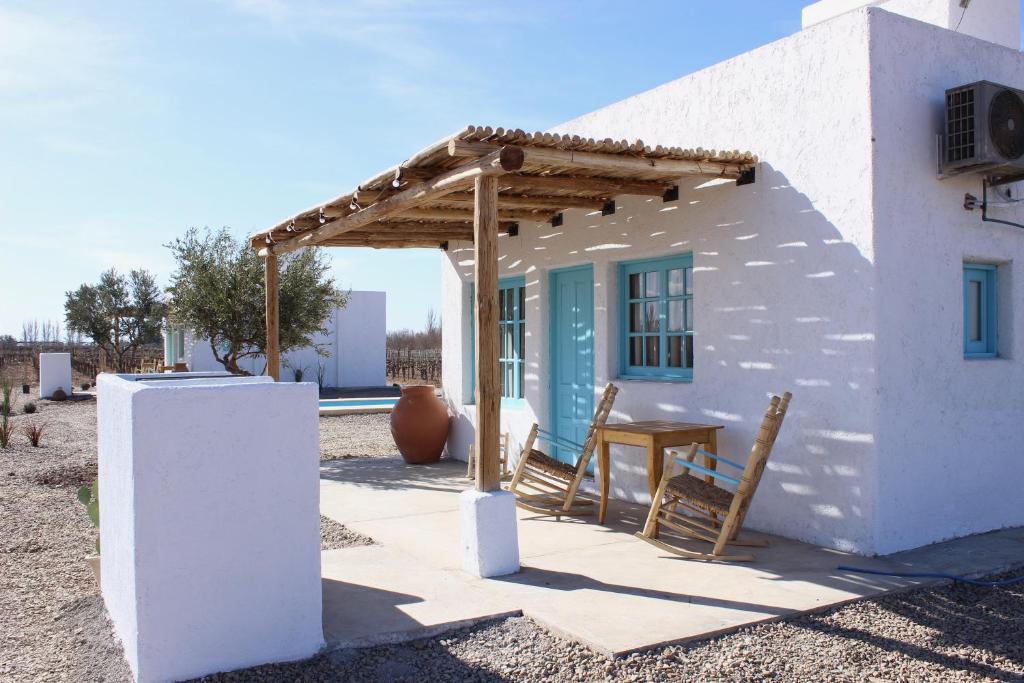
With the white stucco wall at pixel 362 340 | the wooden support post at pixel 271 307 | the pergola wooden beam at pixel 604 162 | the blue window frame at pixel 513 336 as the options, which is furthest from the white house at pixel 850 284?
the white stucco wall at pixel 362 340

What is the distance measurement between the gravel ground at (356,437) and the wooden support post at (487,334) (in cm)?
589

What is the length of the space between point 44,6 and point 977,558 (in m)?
8.25

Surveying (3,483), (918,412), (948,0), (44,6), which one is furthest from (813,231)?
(3,483)

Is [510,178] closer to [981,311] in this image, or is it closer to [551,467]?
[551,467]

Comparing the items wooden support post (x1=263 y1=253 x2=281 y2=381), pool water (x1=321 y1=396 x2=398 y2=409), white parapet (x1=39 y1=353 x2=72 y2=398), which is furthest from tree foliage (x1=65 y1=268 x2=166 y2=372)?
wooden support post (x1=263 y1=253 x2=281 y2=381)

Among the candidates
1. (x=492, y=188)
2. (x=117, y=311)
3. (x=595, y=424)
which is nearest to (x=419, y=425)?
(x=595, y=424)

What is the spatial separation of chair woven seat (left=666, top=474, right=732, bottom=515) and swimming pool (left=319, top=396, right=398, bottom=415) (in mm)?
11969

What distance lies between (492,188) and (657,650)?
276cm

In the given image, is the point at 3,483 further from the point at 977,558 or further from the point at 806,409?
the point at 977,558

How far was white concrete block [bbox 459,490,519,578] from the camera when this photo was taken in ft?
16.1

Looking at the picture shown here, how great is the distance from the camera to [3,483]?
354 inches

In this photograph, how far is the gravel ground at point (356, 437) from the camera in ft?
36.3

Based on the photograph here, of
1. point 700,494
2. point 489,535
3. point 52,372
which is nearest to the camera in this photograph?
point 489,535

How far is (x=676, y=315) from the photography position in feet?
22.6
